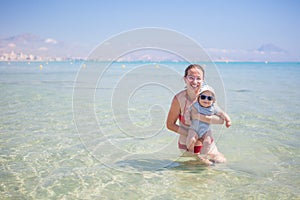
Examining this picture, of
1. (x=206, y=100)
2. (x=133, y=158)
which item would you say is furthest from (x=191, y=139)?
(x=133, y=158)

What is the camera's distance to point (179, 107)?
180 inches

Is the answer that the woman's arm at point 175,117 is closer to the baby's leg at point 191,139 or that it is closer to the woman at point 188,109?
the woman at point 188,109

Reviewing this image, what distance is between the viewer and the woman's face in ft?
14.2

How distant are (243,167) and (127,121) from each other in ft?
13.7

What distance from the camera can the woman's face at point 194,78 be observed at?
4.32 m

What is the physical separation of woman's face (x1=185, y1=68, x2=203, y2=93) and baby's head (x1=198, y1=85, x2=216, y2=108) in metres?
0.13

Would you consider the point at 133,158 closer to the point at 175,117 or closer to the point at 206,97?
the point at 175,117

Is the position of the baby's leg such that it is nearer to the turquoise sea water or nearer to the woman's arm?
the woman's arm

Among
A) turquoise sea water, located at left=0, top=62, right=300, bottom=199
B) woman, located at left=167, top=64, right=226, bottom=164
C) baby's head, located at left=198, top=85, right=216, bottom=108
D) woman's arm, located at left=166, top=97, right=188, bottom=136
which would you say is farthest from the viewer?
woman's arm, located at left=166, top=97, right=188, bottom=136

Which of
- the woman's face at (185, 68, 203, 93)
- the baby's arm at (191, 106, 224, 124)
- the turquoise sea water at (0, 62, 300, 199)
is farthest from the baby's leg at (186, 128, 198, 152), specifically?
the woman's face at (185, 68, 203, 93)

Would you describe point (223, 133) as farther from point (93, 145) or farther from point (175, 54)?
point (93, 145)

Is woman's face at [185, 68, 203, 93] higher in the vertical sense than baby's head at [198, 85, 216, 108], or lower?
higher

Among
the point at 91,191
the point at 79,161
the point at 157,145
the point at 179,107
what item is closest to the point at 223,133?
the point at 157,145

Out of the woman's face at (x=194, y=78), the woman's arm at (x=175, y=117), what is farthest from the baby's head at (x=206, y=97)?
the woman's arm at (x=175, y=117)
